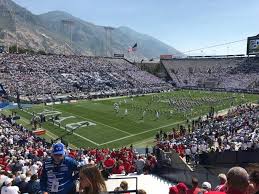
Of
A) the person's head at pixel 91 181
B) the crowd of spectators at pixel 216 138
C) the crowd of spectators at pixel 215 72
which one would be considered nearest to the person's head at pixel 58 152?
the person's head at pixel 91 181

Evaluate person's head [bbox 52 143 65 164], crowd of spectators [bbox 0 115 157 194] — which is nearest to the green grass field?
crowd of spectators [bbox 0 115 157 194]

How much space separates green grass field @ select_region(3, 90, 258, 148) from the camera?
32.1 meters

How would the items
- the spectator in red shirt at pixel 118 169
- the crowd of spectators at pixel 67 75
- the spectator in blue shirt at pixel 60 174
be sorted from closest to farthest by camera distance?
1. the spectator in blue shirt at pixel 60 174
2. the spectator in red shirt at pixel 118 169
3. the crowd of spectators at pixel 67 75

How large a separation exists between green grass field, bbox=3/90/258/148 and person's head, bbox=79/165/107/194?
85.2ft

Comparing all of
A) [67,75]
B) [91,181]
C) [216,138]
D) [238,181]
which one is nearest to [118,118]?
[216,138]

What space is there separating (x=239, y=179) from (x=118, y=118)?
36.8m

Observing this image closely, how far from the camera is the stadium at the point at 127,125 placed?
22.7 ft

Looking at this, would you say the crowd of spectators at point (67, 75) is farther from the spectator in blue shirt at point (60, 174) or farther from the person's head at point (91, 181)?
the person's head at point (91, 181)

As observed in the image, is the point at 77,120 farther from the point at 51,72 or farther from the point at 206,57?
the point at 206,57

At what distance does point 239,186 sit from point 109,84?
67534 millimetres

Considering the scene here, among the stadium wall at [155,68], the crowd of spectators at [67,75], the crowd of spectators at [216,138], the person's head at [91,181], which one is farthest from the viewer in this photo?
the stadium wall at [155,68]

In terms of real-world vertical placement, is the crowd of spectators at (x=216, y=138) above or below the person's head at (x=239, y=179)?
below

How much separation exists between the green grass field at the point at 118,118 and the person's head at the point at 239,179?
2604 centimetres

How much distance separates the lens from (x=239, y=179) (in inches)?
154
